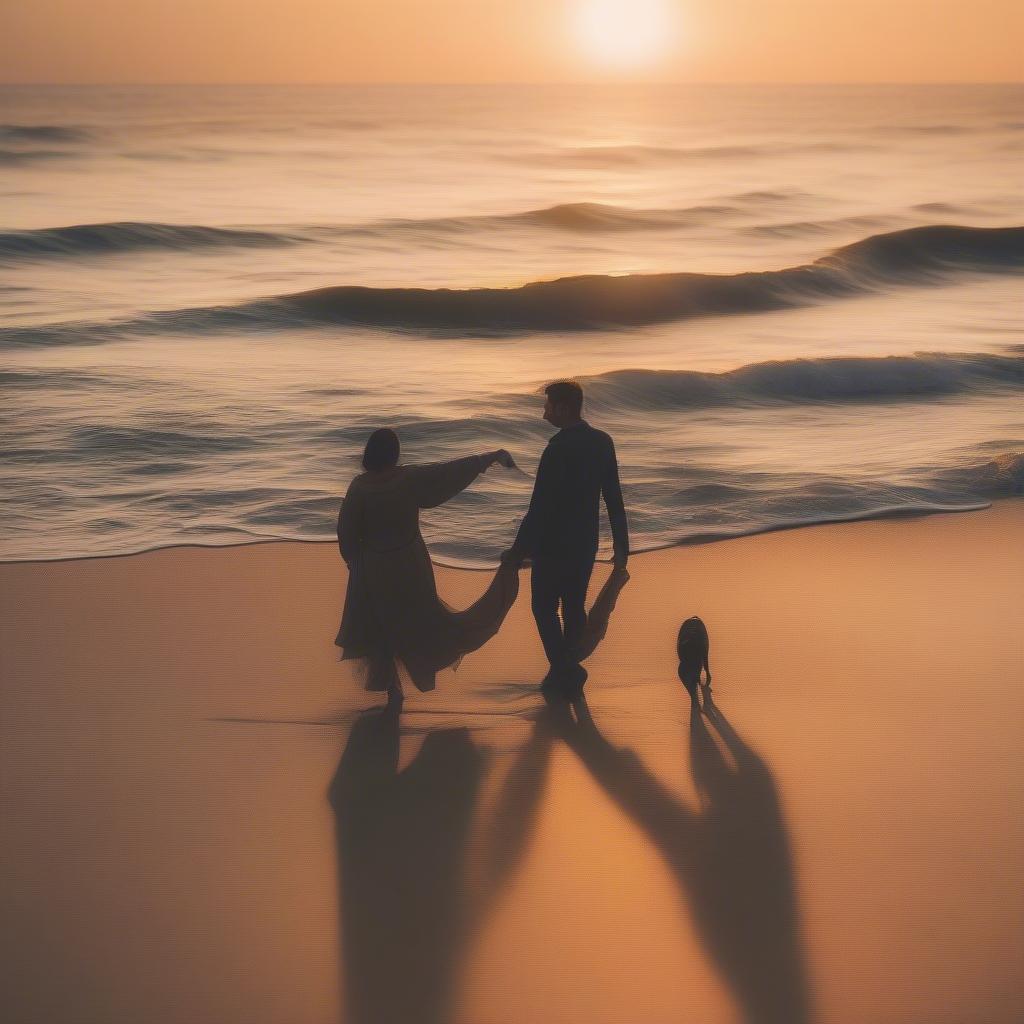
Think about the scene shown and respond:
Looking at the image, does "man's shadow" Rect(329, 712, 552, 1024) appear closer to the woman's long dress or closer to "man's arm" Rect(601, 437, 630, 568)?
the woman's long dress

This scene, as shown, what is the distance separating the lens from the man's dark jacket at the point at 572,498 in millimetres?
6047

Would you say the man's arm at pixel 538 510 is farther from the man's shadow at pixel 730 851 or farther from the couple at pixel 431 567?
the man's shadow at pixel 730 851

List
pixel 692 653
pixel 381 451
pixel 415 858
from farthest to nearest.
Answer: pixel 692 653 < pixel 381 451 < pixel 415 858

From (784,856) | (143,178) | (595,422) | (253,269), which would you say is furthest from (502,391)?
(143,178)

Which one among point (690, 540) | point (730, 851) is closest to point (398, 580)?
point (730, 851)

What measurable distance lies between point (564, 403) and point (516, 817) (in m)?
1.90

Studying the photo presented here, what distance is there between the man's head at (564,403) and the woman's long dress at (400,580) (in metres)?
0.39

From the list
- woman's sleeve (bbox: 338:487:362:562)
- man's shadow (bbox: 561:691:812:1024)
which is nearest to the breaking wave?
woman's sleeve (bbox: 338:487:362:562)

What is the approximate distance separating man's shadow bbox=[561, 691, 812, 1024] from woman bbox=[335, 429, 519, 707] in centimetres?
66

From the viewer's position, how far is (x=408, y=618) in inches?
234

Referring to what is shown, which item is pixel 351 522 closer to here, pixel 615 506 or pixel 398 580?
pixel 398 580

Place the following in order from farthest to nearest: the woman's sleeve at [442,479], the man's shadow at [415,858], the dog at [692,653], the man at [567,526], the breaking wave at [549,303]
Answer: the breaking wave at [549,303] < the dog at [692,653] < the man at [567,526] < the woman's sleeve at [442,479] < the man's shadow at [415,858]

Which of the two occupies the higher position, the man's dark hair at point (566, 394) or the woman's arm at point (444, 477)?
the man's dark hair at point (566, 394)

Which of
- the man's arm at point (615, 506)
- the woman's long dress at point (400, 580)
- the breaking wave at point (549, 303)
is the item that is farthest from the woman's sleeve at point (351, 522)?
the breaking wave at point (549, 303)
